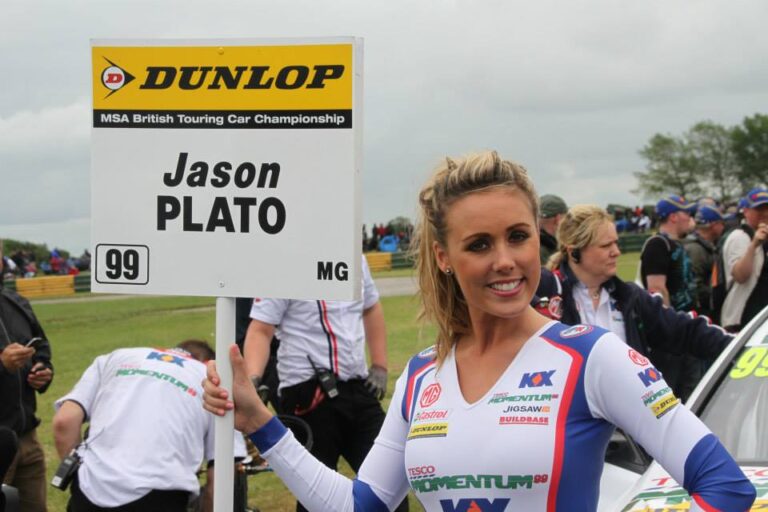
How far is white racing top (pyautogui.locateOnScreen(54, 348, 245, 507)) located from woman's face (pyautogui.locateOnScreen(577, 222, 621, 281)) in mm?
2054

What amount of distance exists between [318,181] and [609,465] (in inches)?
76.4

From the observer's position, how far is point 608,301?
563cm

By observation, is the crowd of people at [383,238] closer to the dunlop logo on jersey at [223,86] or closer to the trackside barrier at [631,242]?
the trackside barrier at [631,242]

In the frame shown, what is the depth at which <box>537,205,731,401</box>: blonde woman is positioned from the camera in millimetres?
5496

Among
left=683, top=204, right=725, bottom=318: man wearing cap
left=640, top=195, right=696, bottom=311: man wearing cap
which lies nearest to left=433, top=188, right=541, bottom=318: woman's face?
left=640, top=195, right=696, bottom=311: man wearing cap

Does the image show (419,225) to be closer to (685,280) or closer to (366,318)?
(366,318)

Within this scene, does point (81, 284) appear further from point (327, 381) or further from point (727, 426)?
point (727, 426)

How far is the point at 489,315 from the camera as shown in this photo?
2.53 metres

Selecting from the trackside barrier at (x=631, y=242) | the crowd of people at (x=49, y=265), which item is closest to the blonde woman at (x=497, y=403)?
the crowd of people at (x=49, y=265)

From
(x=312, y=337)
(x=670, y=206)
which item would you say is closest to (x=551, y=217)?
(x=670, y=206)

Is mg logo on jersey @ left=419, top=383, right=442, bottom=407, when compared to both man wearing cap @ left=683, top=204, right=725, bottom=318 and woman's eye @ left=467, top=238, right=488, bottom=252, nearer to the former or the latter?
woman's eye @ left=467, top=238, right=488, bottom=252

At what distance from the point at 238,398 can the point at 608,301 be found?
3.19m

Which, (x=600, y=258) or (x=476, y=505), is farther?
(x=600, y=258)

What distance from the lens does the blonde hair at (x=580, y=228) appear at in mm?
5602
